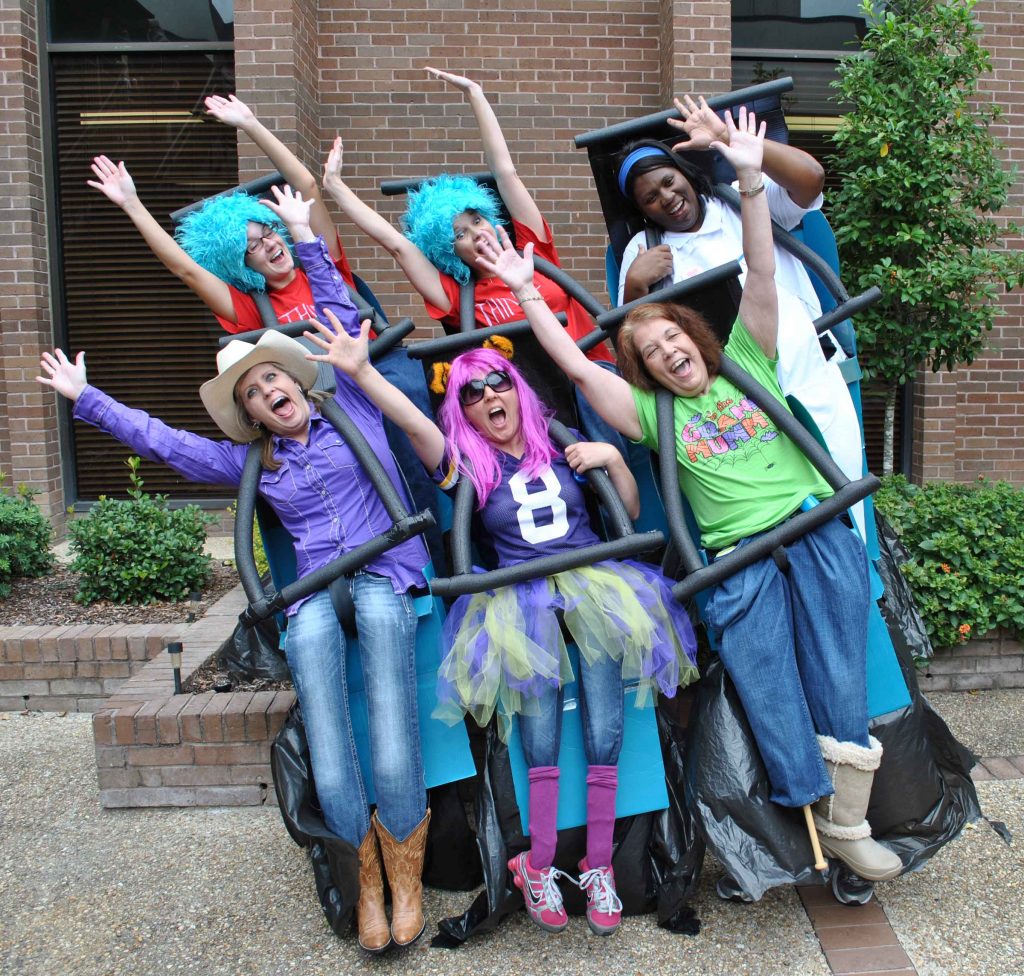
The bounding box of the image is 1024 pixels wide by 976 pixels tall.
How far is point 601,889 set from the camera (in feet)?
8.52

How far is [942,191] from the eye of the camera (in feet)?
14.3

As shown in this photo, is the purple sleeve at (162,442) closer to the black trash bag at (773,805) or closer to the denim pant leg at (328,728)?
the denim pant leg at (328,728)

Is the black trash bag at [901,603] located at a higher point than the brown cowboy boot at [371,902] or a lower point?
higher

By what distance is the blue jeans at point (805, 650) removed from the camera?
257 cm

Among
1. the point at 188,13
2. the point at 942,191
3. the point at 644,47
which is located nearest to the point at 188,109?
the point at 188,13

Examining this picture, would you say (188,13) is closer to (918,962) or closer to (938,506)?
(938,506)

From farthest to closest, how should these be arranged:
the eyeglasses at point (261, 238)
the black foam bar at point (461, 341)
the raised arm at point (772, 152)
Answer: the eyeglasses at point (261, 238) → the black foam bar at point (461, 341) → the raised arm at point (772, 152)

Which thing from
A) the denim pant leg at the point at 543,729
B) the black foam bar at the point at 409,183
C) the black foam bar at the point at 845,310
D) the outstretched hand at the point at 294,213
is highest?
the black foam bar at the point at 409,183

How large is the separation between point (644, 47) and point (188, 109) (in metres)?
3.40

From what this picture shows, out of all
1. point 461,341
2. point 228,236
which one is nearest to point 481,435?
point 461,341

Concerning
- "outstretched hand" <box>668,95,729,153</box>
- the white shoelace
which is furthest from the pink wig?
the white shoelace

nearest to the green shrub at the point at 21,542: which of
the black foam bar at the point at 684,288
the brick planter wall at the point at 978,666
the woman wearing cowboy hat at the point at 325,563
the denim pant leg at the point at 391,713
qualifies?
the woman wearing cowboy hat at the point at 325,563

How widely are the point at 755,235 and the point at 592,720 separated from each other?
1496mm

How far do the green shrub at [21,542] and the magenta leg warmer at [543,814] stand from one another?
11.5 feet
